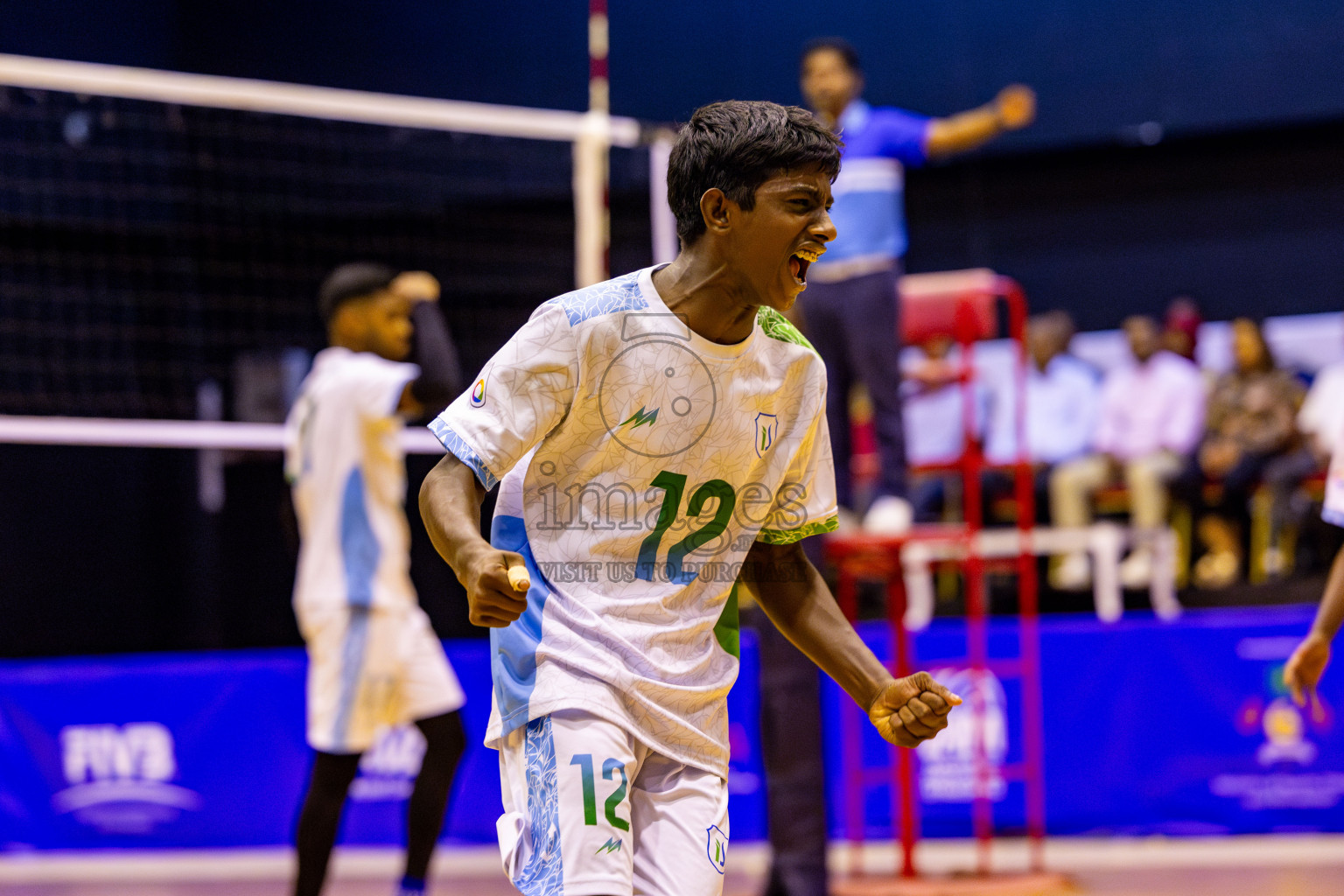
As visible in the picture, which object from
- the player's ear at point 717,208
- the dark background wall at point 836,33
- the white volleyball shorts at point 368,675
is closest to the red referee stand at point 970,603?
the white volleyball shorts at point 368,675

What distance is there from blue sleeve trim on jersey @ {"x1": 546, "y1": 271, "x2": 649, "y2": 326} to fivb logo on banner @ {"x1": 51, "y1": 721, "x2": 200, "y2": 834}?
582 centimetres

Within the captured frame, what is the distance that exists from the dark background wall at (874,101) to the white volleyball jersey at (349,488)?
295 cm

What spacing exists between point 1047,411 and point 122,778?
670cm

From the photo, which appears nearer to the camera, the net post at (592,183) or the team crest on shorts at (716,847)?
the team crest on shorts at (716,847)

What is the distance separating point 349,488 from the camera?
17.1 feet

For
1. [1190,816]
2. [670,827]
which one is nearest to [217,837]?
[1190,816]

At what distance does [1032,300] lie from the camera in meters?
12.0

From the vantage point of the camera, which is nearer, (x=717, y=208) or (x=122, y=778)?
(x=717, y=208)

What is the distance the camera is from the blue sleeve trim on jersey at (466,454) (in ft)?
7.14

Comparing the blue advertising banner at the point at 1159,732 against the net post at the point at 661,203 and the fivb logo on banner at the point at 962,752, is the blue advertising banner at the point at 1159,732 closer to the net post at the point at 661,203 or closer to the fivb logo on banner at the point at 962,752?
the fivb logo on banner at the point at 962,752

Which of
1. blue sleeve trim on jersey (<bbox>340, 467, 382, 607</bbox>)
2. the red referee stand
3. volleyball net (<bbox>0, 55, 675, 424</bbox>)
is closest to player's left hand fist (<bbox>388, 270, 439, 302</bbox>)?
blue sleeve trim on jersey (<bbox>340, 467, 382, 607</bbox>)

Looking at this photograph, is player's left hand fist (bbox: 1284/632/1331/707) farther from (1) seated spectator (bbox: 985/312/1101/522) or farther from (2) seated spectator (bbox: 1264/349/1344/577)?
(1) seated spectator (bbox: 985/312/1101/522)

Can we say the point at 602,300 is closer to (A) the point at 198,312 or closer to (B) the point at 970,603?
(B) the point at 970,603

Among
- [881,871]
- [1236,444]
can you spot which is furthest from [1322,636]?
[1236,444]
